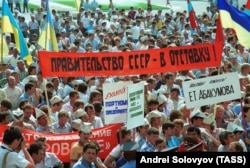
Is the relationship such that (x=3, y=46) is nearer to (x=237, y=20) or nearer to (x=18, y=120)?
(x=237, y=20)

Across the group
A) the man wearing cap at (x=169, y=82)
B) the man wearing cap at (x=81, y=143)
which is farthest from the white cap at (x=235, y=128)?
the man wearing cap at (x=169, y=82)

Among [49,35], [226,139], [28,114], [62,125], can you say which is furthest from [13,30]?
[226,139]

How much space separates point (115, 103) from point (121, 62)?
4.83ft

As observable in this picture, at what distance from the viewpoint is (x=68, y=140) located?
11.7 metres

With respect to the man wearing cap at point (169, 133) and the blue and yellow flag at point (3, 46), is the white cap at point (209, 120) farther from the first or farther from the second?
the blue and yellow flag at point (3, 46)

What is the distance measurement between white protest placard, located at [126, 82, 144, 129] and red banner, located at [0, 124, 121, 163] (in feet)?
2.55

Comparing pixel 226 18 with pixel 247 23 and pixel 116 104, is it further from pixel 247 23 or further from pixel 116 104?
pixel 116 104

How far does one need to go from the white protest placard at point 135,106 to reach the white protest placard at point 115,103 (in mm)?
697

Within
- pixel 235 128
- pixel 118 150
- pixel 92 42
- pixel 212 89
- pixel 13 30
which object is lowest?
pixel 118 150

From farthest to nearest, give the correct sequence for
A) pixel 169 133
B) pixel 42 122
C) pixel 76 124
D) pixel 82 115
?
pixel 82 115 → pixel 42 122 → pixel 76 124 → pixel 169 133

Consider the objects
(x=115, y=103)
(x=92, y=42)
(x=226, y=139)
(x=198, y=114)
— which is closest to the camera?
(x=226, y=139)

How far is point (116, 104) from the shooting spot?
1222cm

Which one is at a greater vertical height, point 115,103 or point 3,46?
point 3,46

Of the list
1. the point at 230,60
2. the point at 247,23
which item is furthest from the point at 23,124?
the point at 230,60
